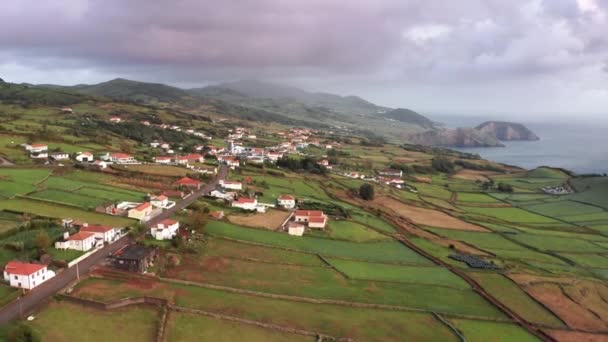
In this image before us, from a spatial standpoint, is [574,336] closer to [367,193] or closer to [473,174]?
[367,193]

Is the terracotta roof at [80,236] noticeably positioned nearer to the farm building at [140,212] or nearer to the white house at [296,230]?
the farm building at [140,212]

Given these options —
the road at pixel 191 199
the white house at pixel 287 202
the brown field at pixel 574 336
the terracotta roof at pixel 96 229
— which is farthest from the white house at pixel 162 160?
the brown field at pixel 574 336

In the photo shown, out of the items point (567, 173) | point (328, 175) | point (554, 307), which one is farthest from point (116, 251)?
point (567, 173)

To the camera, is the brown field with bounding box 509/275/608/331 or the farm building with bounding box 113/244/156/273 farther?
the farm building with bounding box 113/244/156/273

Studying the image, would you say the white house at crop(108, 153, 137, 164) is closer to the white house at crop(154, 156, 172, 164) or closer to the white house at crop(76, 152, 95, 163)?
the white house at crop(76, 152, 95, 163)

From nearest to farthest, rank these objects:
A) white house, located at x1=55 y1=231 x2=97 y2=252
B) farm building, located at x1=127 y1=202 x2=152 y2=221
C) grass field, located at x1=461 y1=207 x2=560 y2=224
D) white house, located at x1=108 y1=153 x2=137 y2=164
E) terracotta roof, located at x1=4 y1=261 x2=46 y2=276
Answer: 1. terracotta roof, located at x1=4 y1=261 x2=46 y2=276
2. white house, located at x1=55 y1=231 x2=97 y2=252
3. farm building, located at x1=127 y1=202 x2=152 y2=221
4. grass field, located at x1=461 y1=207 x2=560 y2=224
5. white house, located at x1=108 y1=153 x2=137 y2=164

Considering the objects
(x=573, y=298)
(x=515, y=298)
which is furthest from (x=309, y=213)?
(x=573, y=298)

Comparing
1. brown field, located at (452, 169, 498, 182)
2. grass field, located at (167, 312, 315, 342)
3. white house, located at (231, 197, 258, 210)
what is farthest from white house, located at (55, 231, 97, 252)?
brown field, located at (452, 169, 498, 182)
